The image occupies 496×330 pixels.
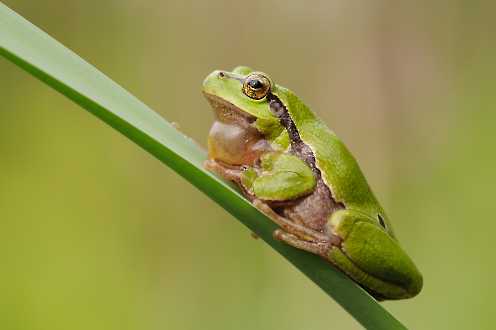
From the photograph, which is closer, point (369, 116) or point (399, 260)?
point (399, 260)

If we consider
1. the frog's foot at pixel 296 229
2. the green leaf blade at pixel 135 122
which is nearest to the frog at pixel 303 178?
the frog's foot at pixel 296 229

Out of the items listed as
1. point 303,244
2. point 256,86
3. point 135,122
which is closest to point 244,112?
point 256,86

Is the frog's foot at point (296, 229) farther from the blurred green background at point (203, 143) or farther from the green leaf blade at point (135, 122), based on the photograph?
the blurred green background at point (203, 143)

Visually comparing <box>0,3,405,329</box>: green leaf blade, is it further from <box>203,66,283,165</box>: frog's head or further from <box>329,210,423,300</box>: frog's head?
<box>203,66,283,165</box>: frog's head

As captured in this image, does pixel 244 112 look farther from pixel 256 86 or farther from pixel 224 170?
pixel 224 170

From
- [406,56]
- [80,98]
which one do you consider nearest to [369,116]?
[406,56]

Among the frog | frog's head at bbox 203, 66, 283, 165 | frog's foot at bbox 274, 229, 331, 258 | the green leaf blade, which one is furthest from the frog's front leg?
the green leaf blade

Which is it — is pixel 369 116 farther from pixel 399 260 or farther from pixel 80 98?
pixel 80 98
